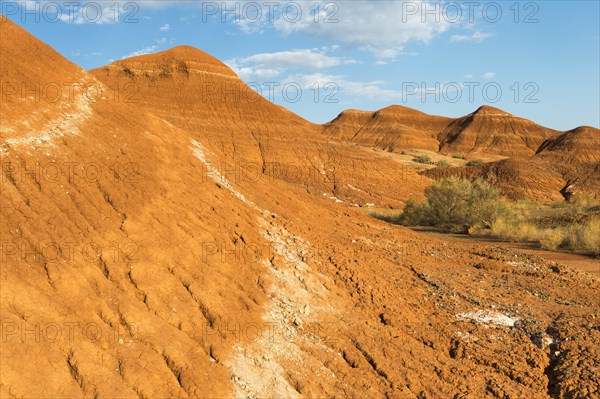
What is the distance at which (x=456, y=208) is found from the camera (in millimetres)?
22031

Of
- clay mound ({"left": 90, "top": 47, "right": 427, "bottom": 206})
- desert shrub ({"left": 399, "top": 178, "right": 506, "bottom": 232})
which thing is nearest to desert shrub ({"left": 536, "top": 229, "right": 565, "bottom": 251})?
desert shrub ({"left": 399, "top": 178, "right": 506, "bottom": 232})

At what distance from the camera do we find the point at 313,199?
1467 centimetres

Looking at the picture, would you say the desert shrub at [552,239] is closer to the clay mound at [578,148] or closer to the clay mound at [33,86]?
the clay mound at [33,86]

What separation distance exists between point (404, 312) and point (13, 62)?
875 cm

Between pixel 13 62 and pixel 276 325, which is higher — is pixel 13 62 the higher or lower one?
the higher one

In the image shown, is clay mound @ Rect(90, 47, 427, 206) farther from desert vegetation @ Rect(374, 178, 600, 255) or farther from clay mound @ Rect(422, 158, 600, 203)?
desert vegetation @ Rect(374, 178, 600, 255)

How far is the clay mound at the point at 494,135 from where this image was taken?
81250mm

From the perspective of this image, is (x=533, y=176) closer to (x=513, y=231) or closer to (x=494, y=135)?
(x=513, y=231)

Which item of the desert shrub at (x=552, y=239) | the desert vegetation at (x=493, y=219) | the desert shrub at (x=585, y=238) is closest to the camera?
the desert shrub at (x=585, y=238)

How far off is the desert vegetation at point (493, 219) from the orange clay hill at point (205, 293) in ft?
18.8

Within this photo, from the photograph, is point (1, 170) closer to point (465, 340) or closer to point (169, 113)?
point (465, 340)

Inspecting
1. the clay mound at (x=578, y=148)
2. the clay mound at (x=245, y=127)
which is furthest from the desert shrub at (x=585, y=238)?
the clay mound at (x=578, y=148)

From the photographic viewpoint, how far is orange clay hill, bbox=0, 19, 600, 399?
554 cm

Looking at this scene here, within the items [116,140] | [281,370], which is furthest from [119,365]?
[116,140]
